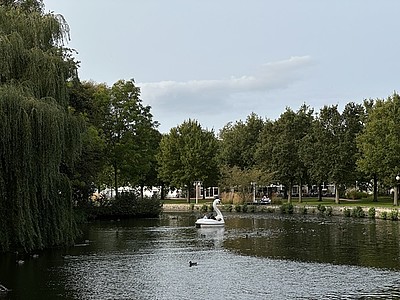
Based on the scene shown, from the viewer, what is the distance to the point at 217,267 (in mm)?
22328

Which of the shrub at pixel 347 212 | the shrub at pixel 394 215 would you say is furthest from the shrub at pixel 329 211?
the shrub at pixel 394 215

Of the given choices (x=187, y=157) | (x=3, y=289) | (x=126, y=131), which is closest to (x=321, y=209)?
(x=126, y=131)

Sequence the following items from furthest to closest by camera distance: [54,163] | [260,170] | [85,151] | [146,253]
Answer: [260,170] < [85,151] < [146,253] < [54,163]

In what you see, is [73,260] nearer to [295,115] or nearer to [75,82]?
[75,82]

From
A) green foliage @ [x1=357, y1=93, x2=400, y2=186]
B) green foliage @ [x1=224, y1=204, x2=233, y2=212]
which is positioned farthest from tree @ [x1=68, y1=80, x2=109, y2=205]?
green foliage @ [x1=357, y1=93, x2=400, y2=186]

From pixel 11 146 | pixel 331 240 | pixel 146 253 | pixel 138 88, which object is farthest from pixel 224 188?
pixel 11 146

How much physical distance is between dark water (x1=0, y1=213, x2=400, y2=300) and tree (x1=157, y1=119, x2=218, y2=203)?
36731mm

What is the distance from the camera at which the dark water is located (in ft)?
57.5

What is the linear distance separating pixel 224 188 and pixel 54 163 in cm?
4910

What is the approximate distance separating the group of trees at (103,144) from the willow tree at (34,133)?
42mm

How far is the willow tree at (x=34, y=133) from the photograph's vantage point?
22266mm

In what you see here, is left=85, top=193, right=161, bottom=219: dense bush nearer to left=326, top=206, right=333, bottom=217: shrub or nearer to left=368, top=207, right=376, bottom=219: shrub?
left=326, top=206, right=333, bottom=217: shrub

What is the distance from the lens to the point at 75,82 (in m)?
30.1

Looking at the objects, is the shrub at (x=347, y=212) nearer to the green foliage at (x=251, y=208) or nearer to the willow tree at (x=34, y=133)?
the green foliage at (x=251, y=208)
